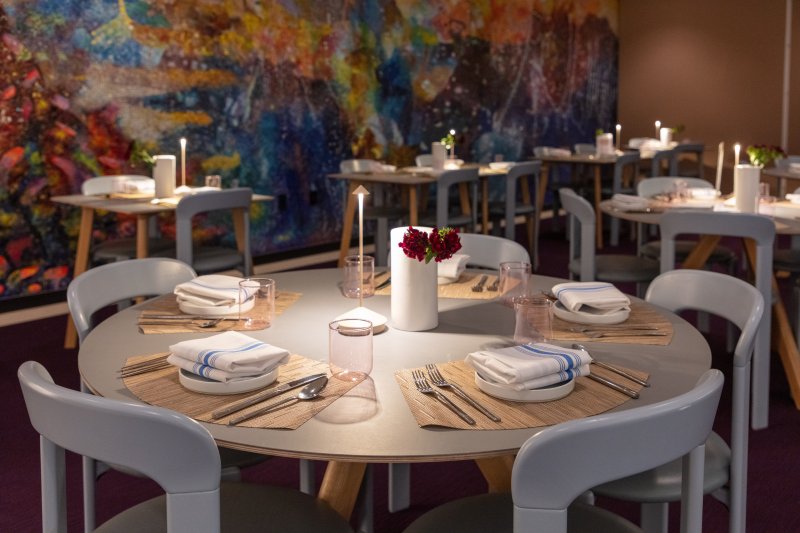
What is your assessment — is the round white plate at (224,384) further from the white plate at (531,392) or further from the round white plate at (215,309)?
the round white plate at (215,309)

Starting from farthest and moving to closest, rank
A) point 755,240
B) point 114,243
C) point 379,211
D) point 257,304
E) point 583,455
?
point 379,211 < point 114,243 < point 755,240 < point 257,304 < point 583,455

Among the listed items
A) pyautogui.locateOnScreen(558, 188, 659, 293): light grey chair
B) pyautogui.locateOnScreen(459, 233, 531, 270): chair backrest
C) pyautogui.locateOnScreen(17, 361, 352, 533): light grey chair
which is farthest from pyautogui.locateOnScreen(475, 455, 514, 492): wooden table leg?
pyautogui.locateOnScreen(558, 188, 659, 293): light grey chair

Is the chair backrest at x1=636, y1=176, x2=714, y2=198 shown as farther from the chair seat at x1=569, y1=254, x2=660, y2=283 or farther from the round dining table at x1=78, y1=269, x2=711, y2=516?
the round dining table at x1=78, y1=269, x2=711, y2=516

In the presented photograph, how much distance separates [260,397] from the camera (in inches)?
62.2

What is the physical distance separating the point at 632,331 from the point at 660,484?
0.35 metres

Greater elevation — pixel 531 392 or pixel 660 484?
pixel 531 392

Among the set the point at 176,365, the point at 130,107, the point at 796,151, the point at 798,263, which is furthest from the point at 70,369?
the point at 796,151

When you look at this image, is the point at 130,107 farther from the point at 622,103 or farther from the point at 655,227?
the point at 622,103

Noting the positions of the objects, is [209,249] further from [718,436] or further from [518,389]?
[518,389]

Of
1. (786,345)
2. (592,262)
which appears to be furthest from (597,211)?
(786,345)

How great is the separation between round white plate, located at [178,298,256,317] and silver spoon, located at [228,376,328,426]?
22.1 inches

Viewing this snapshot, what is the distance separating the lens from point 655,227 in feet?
28.4

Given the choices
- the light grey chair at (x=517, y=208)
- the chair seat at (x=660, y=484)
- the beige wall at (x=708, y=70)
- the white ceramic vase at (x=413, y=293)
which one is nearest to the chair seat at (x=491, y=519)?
the chair seat at (x=660, y=484)

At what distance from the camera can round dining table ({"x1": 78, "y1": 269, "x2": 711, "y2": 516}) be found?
1.37 metres
